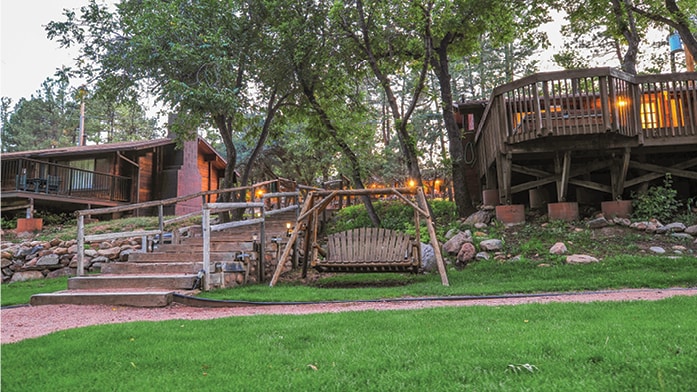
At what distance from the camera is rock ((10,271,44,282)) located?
1109cm

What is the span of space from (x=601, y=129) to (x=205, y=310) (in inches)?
319

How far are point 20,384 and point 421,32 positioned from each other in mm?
11726

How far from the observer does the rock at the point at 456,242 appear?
32.0ft

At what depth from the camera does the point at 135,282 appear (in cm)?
742

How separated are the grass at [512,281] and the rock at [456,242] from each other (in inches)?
33.1

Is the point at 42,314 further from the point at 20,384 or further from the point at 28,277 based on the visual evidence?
the point at 28,277

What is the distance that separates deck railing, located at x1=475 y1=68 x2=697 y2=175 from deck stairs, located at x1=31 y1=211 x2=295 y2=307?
5960 mm

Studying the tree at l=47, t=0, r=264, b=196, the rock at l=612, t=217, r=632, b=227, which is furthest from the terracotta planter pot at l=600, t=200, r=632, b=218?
the tree at l=47, t=0, r=264, b=196

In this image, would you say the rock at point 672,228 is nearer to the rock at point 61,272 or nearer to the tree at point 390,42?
the tree at point 390,42

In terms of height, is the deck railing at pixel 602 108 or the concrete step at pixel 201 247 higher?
the deck railing at pixel 602 108

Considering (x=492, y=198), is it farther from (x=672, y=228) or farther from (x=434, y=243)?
(x=434, y=243)

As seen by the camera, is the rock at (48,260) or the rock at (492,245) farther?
the rock at (48,260)

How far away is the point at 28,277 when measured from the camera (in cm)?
1116

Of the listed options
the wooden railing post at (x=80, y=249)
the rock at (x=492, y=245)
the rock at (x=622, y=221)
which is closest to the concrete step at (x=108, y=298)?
the wooden railing post at (x=80, y=249)
